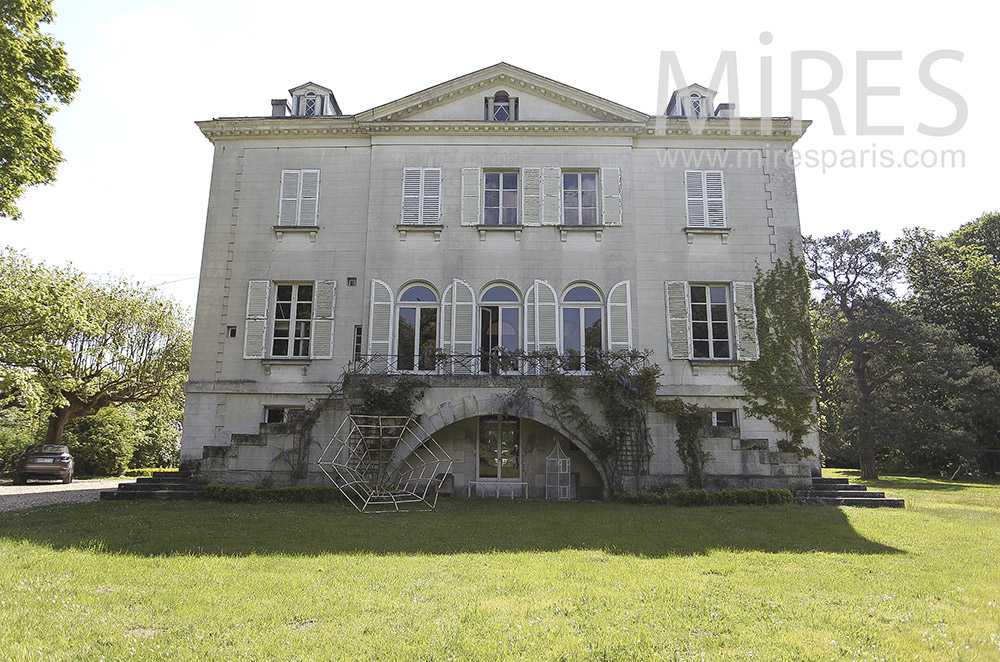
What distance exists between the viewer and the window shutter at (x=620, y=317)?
16344 millimetres

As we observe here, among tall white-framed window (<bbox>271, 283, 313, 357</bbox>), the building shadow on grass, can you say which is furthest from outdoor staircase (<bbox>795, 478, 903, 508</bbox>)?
tall white-framed window (<bbox>271, 283, 313, 357</bbox>)

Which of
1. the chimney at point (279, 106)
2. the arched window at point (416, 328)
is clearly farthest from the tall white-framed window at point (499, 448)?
the chimney at point (279, 106)

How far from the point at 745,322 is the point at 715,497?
5.48 meters

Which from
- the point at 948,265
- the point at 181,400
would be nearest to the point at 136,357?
the point at 181,400

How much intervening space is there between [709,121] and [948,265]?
802 inches

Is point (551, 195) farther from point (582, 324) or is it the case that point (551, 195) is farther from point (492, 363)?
point (492, 363)

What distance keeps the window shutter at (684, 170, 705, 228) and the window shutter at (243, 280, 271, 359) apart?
11.9 m

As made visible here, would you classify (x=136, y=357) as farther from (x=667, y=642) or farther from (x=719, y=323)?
(x=667, y=642)

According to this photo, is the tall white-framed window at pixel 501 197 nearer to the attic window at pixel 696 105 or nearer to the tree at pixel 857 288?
the attic window at pixel 696 105

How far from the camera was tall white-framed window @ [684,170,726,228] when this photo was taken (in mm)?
17578

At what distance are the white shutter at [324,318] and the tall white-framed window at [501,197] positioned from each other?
4656 millimetres

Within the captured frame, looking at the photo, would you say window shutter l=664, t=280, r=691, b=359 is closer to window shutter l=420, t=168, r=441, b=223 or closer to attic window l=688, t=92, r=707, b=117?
attic window l=688, t=92, r=707, b=117

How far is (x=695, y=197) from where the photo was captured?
17719mm

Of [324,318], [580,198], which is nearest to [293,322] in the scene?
[324,318]
